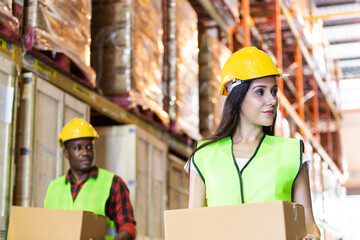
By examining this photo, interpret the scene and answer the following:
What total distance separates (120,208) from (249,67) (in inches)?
87.5

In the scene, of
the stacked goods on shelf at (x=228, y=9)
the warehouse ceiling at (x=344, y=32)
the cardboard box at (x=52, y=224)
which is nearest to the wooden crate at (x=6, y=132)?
the cardboard box at (x=52, y=224)

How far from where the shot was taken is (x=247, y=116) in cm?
300

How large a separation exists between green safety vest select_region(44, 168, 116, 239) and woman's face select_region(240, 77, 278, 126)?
7.06 ft

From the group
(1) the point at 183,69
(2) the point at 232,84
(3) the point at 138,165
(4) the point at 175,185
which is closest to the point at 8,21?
(2) the point at 232,84

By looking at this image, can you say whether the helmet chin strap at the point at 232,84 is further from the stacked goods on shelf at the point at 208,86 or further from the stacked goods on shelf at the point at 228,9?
the stacked goods on shelf at the point at 228,9

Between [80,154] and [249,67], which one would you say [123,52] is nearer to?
[80,154]

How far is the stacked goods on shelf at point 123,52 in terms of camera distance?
7641 millimetres

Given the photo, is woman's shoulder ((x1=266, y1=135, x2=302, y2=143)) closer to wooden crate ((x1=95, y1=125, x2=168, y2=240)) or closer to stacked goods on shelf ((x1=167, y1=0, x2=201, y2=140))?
wooden crate ((x1=95, y1=125, x2=168, y2=240))

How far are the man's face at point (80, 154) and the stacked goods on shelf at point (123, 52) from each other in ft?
8.41

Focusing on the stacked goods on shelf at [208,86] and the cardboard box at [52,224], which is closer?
the cardboard box at [52,224]

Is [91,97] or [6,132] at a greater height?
[91,97]

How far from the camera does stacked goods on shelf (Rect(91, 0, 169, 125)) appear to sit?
301 inches

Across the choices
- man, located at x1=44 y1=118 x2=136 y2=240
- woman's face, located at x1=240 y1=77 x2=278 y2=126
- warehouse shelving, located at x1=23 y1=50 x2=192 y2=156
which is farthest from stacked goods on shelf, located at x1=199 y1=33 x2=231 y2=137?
woman's face, located at x1=240 y1=77 x2=278 y2=126

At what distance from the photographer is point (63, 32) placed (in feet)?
20.2
